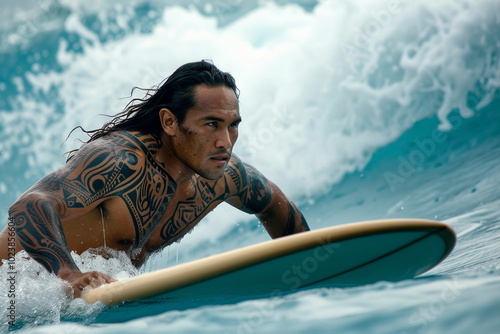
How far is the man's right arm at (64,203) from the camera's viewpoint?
154 centimetres

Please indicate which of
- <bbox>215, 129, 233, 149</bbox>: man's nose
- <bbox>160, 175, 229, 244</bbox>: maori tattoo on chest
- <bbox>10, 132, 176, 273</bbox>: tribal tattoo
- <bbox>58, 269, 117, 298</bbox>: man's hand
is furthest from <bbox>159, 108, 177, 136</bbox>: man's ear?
<bbox>58, 269, 117, 298</bbox>: man's hand

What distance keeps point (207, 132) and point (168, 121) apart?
0.70ft

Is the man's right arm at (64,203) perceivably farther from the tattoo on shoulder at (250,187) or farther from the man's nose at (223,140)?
the tattoo on shoulder at (250,187)

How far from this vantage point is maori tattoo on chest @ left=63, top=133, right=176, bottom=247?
1749 millimetres

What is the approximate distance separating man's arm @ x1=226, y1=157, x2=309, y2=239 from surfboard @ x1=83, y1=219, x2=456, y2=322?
3.65 ft

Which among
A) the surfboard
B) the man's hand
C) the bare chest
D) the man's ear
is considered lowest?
Result: the surfboard

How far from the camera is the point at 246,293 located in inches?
59.2

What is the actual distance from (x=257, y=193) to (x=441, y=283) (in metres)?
1.40

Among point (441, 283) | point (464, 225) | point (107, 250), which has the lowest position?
point (464, 225)

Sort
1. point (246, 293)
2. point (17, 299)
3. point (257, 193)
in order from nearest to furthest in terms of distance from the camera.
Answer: point (246, 293) → point (17, 299) → point (257, 193)

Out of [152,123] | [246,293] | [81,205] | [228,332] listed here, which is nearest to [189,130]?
[152,123]

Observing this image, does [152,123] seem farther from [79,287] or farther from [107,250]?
[79,287]

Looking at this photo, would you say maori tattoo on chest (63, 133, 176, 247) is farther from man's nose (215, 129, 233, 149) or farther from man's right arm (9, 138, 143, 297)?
man's nose (215, 129, 233, 149)

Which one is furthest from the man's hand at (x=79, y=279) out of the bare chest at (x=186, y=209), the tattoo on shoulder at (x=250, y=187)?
the tattoo on shoulder at (x=250, y=187)
